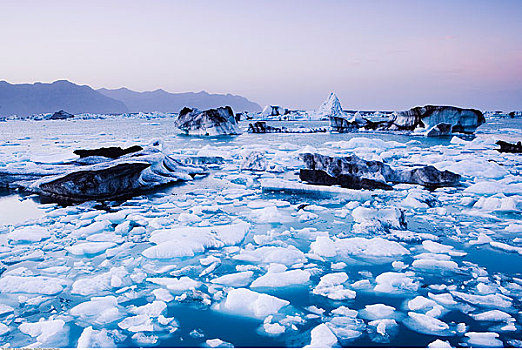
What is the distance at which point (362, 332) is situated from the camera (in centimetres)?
218

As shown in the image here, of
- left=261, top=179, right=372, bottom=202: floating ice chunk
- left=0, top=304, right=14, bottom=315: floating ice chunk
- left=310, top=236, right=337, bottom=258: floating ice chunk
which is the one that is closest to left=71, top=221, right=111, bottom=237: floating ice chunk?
left=0, top=304, right=14, bottom=315: floating ice chunk

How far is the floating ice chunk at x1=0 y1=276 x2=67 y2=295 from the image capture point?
2.72 m

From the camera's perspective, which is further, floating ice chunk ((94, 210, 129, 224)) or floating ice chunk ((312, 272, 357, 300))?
floating ice chunk ((94, 210, 129, 224))

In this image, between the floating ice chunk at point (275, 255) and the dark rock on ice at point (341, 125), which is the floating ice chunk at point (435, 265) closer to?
the floating ice chunk at point (275, 255)

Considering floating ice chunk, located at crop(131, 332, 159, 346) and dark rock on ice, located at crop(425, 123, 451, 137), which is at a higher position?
dark rock on ice, located at crop(425, 123, 451, 137)

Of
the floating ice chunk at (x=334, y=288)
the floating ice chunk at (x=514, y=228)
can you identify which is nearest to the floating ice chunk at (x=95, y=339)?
the floating ice chunk at (x=334, y=288)

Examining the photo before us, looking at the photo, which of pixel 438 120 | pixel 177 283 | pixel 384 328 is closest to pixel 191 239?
pixel 177 283

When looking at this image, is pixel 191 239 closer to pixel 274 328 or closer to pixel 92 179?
pixel 274 328

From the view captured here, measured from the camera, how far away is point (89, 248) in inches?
141

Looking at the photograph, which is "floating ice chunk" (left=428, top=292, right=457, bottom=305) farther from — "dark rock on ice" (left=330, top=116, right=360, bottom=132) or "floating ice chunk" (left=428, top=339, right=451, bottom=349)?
"dark rock on ice" (left=330, top=116, right=360, bottom=132)

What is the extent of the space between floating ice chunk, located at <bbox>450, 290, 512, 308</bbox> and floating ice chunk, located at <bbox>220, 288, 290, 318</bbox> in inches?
50.7

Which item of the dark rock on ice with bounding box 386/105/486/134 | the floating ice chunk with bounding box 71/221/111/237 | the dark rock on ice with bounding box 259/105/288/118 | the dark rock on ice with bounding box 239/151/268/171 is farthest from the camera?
the dark rock on ice with bounding box 259/105/288/118

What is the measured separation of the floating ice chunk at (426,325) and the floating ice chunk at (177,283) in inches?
61.0

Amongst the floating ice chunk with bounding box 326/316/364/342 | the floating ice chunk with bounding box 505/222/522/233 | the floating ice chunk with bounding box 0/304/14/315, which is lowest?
the floating ice chunk with bounding box 0/304/14/315
